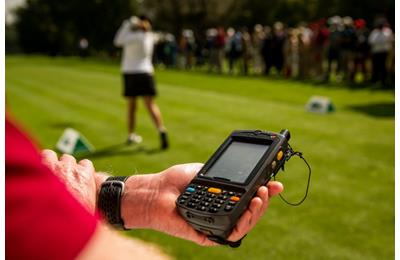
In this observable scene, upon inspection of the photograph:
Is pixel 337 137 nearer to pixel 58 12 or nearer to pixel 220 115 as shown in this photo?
pixel 220 115

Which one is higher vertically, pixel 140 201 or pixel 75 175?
pixel 75 175

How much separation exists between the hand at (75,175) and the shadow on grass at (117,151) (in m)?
6.00

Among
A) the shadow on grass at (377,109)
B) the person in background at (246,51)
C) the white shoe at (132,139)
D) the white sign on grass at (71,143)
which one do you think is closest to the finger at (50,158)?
the white sign on grass at (71,143)

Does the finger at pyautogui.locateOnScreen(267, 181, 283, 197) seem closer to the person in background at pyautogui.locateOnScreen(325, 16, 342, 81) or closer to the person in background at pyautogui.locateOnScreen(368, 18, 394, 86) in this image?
the person in background at pyautogui.locateOnScreen(368, 18, 394, 86)

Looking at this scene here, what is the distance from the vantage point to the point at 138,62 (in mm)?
8102

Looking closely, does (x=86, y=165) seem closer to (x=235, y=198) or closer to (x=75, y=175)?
(x=75, y=175)

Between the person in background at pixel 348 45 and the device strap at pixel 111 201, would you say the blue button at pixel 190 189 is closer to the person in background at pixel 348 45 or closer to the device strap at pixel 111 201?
the device strap at pixel 111 201

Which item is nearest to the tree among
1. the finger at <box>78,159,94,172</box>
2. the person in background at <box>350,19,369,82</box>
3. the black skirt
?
the person in background at <box>350,19,369,82</box>

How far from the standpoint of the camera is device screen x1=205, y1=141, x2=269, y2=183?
1.47 metres

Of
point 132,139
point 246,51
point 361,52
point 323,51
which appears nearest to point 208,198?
point 132,139

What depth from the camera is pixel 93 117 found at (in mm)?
11328

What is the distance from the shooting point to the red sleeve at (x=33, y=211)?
68 centimetres

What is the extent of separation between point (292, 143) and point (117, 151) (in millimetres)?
6027

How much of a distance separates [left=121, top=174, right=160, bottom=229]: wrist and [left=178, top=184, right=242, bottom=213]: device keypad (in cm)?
20
